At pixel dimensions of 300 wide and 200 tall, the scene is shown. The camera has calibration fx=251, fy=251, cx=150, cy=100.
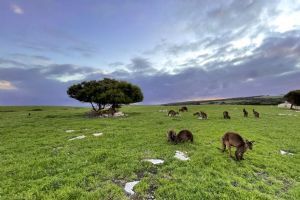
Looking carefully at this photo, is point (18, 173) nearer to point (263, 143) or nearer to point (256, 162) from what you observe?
point (256, 162)

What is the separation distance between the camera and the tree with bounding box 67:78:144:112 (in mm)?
53781

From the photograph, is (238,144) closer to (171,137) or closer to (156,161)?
(156,161)

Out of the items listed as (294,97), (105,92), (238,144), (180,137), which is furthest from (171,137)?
(294,97)

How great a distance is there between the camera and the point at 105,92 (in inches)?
2131

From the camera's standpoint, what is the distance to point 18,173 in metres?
14.3

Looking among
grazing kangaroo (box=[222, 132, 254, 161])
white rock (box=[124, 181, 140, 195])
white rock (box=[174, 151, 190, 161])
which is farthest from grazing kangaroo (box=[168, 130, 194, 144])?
white rock (box=[124, 181, 140, 195])

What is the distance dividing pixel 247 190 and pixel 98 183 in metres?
7.47

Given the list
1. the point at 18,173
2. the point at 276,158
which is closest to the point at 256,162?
the point at 276,158

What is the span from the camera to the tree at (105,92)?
53.8m

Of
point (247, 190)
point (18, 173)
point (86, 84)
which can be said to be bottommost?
point (247, 190)

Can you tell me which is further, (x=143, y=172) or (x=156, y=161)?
(x=156, y=161)

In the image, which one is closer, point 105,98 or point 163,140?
point 163,140

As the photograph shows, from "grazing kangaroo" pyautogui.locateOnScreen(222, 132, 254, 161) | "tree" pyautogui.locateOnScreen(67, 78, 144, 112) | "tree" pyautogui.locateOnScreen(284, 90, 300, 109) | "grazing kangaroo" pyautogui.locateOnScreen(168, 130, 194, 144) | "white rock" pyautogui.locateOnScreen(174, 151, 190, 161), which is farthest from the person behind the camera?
"tree" pyautogui.locateOnScreen(284, 90, 300, 109)

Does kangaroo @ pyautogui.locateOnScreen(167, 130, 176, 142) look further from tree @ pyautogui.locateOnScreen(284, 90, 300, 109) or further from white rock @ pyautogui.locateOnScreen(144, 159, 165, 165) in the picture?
tree @ pyautogui.locateOnScreen(284, 90, 300, 109)
